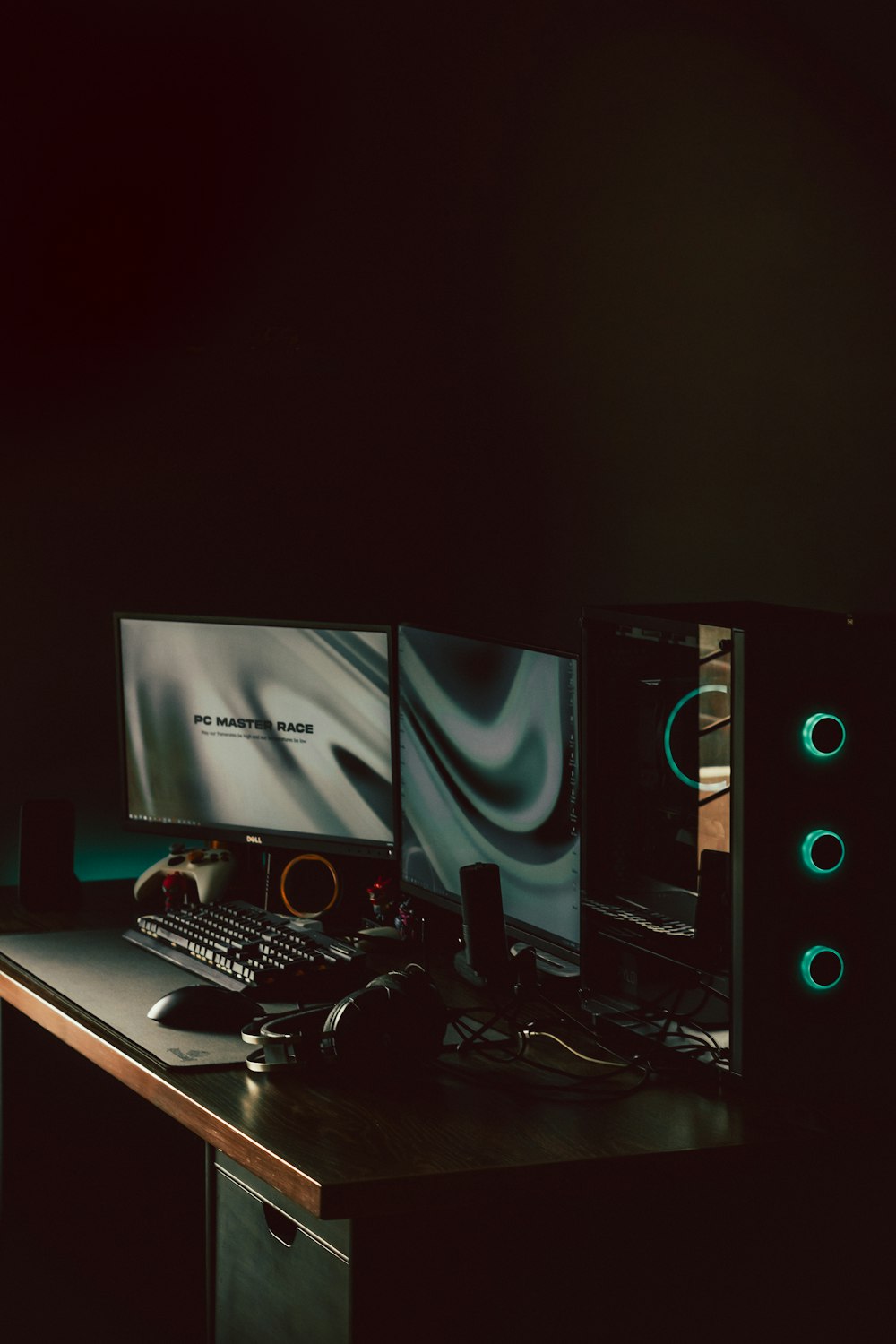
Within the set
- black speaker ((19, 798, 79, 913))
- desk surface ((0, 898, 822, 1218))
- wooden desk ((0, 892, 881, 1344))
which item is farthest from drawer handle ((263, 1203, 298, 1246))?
black speaker ((19, 798, 79, 913))

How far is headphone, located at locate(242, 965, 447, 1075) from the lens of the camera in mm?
1717

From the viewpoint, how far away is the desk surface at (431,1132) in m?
1.44

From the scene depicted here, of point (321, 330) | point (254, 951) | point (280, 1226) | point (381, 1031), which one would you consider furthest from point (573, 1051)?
point (321, 330)

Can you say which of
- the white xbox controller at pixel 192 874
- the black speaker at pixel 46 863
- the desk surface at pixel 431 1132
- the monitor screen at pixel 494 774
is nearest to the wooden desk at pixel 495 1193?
the desk surface at pixel 431 1132

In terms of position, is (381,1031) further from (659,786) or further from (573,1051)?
(659,786)

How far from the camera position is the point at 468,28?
281 cm

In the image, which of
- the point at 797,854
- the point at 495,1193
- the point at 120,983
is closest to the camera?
the point at 495,1193

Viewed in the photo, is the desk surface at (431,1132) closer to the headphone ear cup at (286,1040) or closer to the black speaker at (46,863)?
the headphone ear cup at (286,1040)

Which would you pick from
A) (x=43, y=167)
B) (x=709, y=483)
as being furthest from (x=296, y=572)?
(x=709, y=483)

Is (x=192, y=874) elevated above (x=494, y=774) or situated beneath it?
situated beneath

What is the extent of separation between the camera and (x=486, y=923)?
205cm

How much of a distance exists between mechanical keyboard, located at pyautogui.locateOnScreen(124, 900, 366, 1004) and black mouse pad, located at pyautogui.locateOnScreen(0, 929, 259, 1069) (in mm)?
33

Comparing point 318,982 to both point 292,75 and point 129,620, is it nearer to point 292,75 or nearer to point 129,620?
point 129,620

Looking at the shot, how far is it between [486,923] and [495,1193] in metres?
0.61
